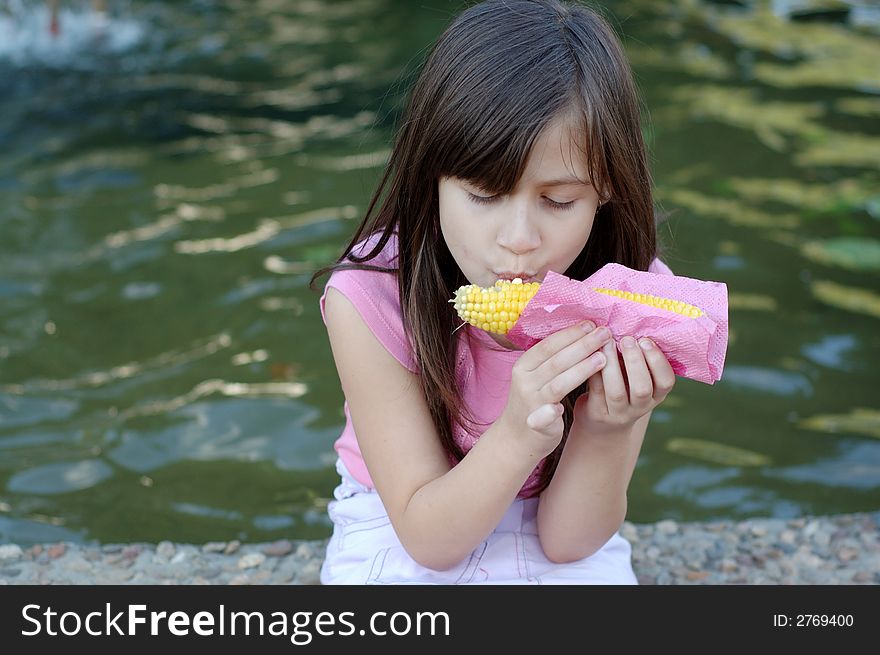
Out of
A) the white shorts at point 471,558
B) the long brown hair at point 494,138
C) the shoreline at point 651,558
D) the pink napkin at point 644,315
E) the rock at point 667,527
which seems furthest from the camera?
the rock at point 667,527

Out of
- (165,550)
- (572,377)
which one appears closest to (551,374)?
(572,377)

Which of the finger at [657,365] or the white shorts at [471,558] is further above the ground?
the finger at [657,365]

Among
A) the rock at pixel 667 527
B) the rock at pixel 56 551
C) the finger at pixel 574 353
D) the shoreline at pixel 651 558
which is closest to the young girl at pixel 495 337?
the finger at pixel 574 353

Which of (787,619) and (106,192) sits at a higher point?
(787,619)

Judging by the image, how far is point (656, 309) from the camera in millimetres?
2121

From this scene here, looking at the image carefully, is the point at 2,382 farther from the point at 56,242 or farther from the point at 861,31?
the point at 861,31

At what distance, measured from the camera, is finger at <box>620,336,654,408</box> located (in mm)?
2105

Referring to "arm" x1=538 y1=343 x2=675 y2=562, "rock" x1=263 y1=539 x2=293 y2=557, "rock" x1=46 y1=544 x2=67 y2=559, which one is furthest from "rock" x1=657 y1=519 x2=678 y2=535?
"rock" x1=46 y1=544 x2=67 y2=559

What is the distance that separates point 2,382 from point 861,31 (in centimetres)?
720

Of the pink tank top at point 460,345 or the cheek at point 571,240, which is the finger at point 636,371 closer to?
the cheek at point 571,240

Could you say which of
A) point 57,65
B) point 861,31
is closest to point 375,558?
point 57,65

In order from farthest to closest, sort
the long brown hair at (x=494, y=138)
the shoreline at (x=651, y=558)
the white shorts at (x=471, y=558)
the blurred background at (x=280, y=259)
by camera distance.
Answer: the blurred background at (x=280, y=259)
the shoreline at (x=651, y=558)
the white shorts at (x=471, y=558)
the long brown hair at (x=494, y=138)

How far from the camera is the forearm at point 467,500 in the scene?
2252 millimetres

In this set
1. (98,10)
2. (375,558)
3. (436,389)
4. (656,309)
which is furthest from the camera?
(98,10)
